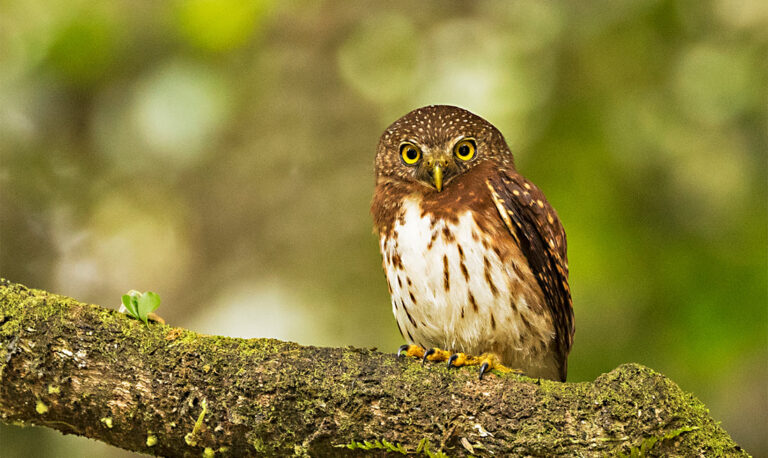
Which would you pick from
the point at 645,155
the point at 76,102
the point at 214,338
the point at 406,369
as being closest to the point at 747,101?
the point at 645,155

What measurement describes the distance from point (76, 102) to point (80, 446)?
2238 mm

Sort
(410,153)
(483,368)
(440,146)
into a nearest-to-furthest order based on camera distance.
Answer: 1. (483,368)
2. (440,146)
3. (410,153)

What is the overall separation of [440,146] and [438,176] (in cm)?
19

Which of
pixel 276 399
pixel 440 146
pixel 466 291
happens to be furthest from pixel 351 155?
pixel 276 399

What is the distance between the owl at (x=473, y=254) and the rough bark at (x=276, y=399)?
739 mm

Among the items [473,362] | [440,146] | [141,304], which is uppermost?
[440,146]

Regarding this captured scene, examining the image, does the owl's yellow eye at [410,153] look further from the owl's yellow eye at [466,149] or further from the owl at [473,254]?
the owl's yellow eye at [466,149]

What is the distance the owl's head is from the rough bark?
4.17ft

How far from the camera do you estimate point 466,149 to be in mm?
4082

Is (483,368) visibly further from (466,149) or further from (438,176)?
(466,149)

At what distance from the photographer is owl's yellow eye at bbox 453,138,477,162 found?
4059 mm

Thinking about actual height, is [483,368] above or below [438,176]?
below

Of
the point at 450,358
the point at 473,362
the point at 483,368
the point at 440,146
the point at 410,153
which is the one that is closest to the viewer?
the point at 483,368

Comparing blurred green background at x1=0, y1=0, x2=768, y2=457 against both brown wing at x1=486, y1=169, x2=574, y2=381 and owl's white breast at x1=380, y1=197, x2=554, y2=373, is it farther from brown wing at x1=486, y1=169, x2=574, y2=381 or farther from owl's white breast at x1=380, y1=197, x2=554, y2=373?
owl's white breast at x1=380, y1=197, x2=554, y2=373
